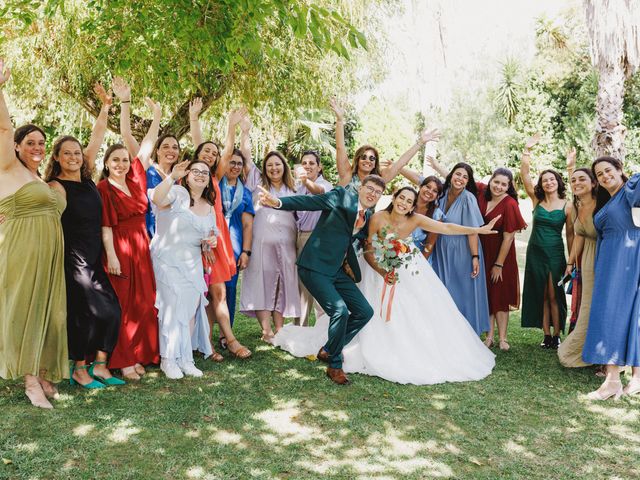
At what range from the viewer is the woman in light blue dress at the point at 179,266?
598cm

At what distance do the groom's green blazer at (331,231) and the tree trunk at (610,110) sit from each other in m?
9.12

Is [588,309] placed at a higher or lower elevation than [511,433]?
higher

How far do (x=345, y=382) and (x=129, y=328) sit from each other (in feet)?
7.22

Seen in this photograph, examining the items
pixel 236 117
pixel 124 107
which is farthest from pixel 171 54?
pixel 124 107

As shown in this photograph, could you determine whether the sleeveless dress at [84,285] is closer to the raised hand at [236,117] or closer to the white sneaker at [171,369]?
the white sneaker at [171,369]

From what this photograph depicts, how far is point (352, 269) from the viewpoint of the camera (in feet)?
21.0

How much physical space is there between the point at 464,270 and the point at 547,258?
104 centimetres

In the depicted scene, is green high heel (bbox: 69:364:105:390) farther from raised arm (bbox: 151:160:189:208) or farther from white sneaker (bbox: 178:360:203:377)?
raised arm (bbox: 151:160:189:208)

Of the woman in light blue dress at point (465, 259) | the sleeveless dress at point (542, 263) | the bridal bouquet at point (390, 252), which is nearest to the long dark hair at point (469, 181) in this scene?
the woman in light blue dress at point (465, 259)

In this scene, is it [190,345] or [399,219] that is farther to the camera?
[399,219]

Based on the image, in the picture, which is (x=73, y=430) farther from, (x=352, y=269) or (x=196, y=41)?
(x=196, y=41)

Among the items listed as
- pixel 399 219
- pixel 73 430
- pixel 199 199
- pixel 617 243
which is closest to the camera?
pixel 73 430

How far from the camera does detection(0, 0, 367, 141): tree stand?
6781 millimetres

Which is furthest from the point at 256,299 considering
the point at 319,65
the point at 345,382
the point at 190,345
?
the point at 319,65
